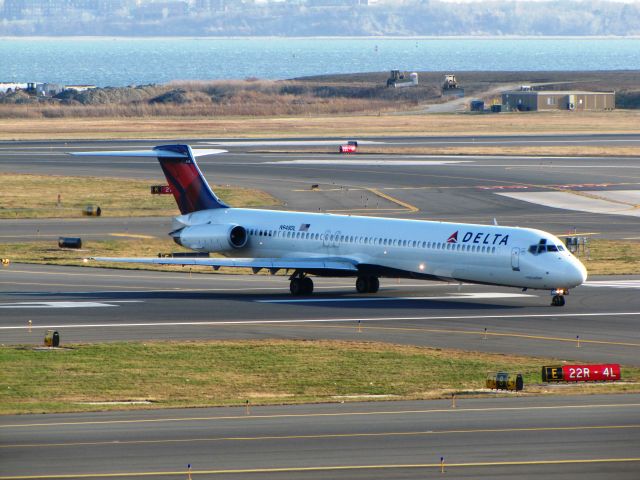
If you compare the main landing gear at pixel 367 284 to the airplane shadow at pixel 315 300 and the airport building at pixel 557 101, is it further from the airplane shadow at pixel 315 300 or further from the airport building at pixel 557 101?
the airport building at pixel 557 101

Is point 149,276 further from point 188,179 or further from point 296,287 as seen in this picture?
point 296,287

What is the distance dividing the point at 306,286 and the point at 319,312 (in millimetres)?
4152

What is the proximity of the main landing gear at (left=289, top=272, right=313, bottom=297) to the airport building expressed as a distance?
423 feet

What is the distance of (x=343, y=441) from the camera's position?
2692 cm

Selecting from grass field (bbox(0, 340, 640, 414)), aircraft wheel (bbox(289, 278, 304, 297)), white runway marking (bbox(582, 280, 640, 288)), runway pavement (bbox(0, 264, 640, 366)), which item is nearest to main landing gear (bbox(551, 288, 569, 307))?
runway pavement (bbox(0, 264, 640, 366))

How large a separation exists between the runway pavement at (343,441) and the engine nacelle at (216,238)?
22833mm

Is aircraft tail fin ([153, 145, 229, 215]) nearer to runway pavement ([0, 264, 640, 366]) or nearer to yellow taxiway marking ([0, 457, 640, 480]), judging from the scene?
runway pavement ([0, 264, 640, 366])

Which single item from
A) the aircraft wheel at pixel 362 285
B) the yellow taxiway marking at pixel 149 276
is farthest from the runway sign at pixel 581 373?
the yellow taxiway marking at pixel 149 276

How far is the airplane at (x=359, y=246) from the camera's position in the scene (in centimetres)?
4706

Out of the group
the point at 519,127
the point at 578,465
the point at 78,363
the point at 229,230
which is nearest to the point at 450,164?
the point at 519,127

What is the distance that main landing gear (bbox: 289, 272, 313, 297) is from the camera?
169 feet

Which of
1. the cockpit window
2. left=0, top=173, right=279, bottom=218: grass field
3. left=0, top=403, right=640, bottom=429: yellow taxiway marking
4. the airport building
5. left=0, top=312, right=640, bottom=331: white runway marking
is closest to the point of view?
left=0, top=403, right=640, bottom=429: yellow taxiway marking

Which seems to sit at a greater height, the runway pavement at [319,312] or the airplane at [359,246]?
the airplane at [359,246]

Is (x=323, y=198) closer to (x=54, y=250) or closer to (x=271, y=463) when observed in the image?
(x=54, y=250)
